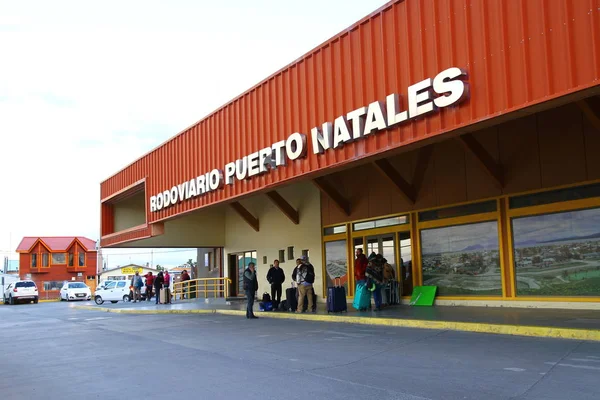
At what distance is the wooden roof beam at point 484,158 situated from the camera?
1410 centimetres

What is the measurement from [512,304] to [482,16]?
747 centimetres

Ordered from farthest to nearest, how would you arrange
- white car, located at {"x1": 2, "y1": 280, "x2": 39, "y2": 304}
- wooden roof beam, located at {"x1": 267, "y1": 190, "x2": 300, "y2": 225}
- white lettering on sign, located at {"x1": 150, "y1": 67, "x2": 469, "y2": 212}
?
white car, located at {"x1": 2, "y1": 280, "x2": 39, "y2": 304} → wooden roof beam, located at {"x1": 267, "y1": 190, "x2": 300, "y2": 225} → white lettering on sign, located at {"x1": 150, "y1": 67, "x2": 469, "y2": 212}

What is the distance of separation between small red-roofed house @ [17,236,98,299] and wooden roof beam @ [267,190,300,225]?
143ft

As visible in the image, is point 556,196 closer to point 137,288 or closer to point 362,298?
point 362,298

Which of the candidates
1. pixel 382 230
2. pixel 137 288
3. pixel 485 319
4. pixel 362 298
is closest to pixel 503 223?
pixel 485 319

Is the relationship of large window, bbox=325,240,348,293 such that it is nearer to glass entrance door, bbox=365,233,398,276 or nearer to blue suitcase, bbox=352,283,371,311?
glass entrance door, bbox=365,233,398,276

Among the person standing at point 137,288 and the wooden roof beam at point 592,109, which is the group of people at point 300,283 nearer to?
the wooden roof beam at point 592,109

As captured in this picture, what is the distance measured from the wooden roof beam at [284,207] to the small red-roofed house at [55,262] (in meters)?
43.7

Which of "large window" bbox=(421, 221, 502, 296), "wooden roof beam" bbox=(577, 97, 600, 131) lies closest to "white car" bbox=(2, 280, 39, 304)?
"large window" bbox=(421, 221, 502, 296)

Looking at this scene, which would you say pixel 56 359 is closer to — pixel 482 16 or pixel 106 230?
pixel 482 16

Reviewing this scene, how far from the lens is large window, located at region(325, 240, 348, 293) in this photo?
19781 mm

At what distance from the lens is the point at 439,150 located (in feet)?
53.6

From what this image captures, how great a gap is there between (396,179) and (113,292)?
25232 mm

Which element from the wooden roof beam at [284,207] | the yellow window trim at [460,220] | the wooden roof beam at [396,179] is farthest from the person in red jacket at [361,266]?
the wooden roof beam at [284,207]
